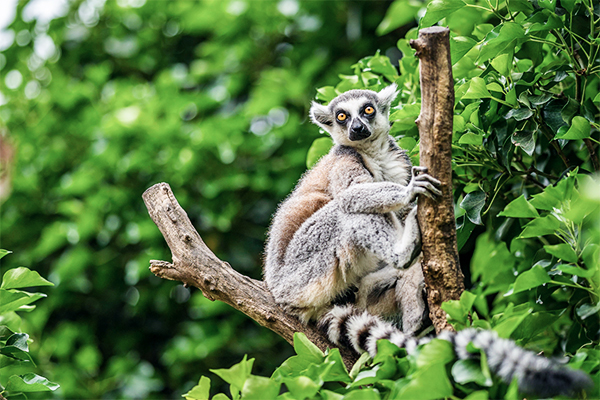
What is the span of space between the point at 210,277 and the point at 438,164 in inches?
43.7

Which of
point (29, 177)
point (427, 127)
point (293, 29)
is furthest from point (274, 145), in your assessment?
point (427, 127)

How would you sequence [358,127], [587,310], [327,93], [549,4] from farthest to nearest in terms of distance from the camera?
[327,93]
[358,127]
[549,4]
[587,310]

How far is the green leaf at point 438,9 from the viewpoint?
2074 millimetres

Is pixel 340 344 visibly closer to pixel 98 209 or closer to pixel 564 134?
pixel 564 134

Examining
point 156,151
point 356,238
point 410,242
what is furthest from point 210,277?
point 156,151

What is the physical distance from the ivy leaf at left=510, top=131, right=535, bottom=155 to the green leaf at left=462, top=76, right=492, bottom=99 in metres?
0.20

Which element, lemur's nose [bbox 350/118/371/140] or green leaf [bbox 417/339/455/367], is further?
lemur's nose [bbox 350/118/371/140]

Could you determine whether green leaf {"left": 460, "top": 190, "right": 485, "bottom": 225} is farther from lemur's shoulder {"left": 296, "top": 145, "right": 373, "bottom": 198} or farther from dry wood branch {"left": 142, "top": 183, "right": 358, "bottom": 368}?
dry wood branch {"left": 142, "top": 183, "right": 358, "bottom": 368}

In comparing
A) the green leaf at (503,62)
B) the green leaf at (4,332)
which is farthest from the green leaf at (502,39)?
the green leaf at (4,332)

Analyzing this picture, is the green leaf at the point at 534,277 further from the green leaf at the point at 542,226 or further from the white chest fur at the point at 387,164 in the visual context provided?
the white chest fur at the point at 387,164

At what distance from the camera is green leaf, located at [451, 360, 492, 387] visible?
1.35m

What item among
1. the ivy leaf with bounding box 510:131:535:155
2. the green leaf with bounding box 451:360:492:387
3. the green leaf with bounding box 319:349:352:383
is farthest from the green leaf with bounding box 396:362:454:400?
the ivy leaf with bounding box 510:131:535:155

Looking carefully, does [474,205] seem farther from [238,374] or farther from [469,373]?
[238,374]

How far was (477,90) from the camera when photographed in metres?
2.04
